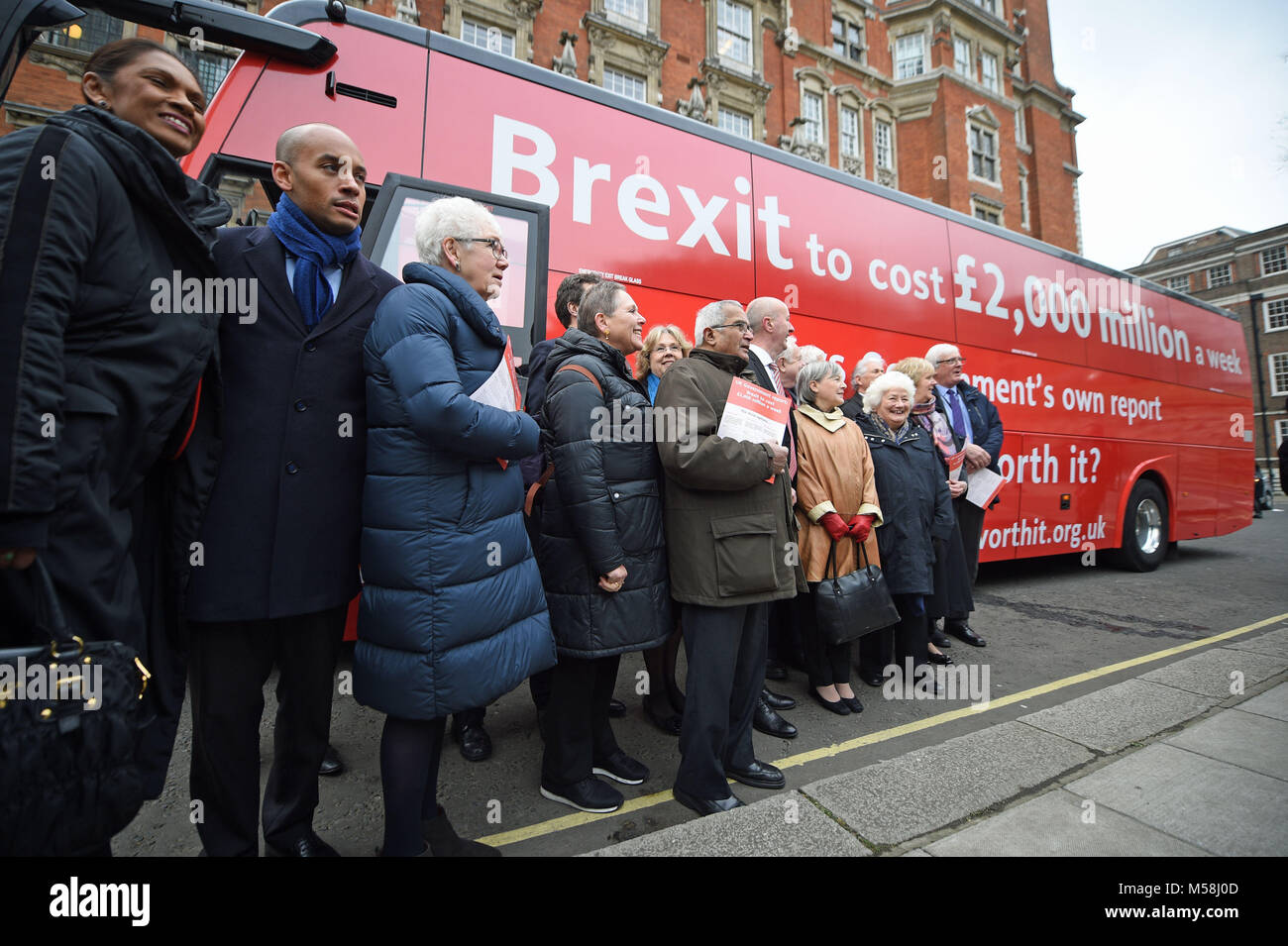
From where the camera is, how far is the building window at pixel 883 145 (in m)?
22.1

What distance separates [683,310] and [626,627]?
257 cm

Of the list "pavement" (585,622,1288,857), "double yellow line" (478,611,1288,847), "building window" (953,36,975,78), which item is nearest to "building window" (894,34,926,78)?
"building window" (953,36,975,78)

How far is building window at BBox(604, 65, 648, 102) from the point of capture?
16844 millimetres

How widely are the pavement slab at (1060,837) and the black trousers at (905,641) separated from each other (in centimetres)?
177

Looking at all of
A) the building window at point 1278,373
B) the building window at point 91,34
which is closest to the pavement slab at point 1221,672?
the building window at point 91,34

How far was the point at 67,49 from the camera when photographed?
11578 millimetres

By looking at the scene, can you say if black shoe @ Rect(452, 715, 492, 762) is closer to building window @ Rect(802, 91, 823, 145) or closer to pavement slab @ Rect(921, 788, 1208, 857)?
pavement slab @ Rect(921, 788, 1208, 857)

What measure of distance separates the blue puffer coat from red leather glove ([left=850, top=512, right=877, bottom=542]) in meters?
2.13

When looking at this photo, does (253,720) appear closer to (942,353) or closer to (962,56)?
(942,353)

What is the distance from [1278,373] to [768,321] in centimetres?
4601

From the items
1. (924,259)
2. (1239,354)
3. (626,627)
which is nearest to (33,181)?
(626,627)

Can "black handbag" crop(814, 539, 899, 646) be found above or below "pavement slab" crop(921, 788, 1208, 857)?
above

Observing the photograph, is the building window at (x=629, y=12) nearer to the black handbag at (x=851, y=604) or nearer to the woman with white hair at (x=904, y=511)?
the woman with white hair at (x=904, y=511)
